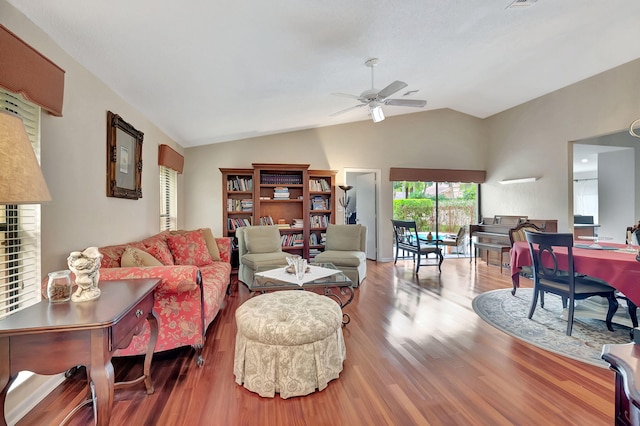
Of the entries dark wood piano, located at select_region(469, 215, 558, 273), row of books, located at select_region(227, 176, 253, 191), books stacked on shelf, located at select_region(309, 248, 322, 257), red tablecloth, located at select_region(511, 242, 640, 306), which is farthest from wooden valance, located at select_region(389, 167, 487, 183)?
red tablecloth, located at select_region(511, 242, 640, 306)

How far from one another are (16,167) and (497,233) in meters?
6.48

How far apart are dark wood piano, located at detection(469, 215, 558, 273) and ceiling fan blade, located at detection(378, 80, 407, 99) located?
3.88 m

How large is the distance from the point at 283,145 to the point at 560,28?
4.24 metres

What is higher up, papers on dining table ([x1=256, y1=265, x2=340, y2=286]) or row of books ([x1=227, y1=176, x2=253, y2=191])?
row of books ([x1=227, y1=176, x2=253, y2=191])

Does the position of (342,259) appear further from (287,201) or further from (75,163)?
(75,163)

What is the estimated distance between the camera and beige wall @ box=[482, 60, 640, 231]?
423cm

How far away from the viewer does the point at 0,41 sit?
139cm

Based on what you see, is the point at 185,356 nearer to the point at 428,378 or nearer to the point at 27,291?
the point at 27,291

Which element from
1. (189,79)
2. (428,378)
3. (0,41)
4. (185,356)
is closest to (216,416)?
(185,356)

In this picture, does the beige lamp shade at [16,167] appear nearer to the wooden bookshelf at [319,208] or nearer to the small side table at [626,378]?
the small side table at [626,378]

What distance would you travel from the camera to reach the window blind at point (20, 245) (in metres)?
1.60

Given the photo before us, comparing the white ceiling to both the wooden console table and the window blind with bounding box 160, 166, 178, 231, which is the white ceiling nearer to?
the window blind with bounding box 160, 166, 178, 231

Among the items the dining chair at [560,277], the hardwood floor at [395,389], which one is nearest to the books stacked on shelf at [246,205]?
the hardwood floor at [395,389]

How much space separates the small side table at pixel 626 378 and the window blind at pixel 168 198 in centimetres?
455
